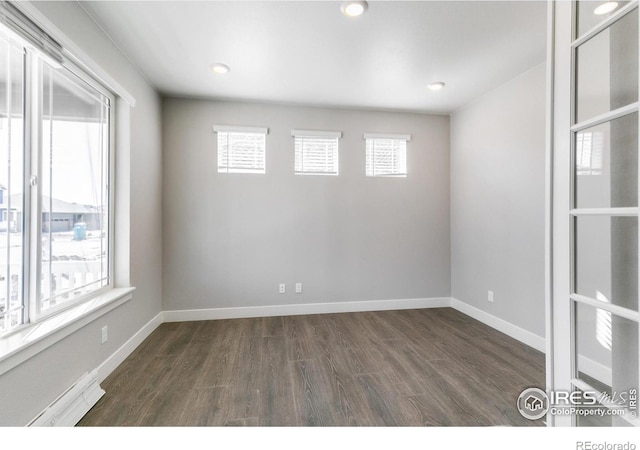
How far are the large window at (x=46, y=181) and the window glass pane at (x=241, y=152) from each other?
121cm

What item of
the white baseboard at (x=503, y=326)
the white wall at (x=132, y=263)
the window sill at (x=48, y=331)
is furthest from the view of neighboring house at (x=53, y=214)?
the white baseboard at (x=503, y=326)

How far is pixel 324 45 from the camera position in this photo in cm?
221

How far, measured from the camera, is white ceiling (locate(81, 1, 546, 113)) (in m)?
1.85

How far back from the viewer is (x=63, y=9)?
5.38ft

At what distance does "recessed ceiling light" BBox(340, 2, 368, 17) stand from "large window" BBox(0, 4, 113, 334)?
1.83 m

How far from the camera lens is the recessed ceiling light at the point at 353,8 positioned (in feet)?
5.82

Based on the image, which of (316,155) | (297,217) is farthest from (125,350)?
(316,155)

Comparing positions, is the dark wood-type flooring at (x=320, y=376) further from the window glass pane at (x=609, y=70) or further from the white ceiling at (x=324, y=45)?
the white ceiling at (x=324, y=45)

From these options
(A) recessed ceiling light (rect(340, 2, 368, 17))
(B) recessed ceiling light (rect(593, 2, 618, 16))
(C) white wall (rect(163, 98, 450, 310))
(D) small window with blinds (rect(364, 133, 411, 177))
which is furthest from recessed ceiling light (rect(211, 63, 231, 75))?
(B) recessed ceiling light (rect(593, 2, 618, 16))

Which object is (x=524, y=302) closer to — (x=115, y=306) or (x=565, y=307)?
(x=565, y=307)

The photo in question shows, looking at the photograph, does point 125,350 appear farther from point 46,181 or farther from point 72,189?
point 46,181

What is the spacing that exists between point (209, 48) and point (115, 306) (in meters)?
2.26

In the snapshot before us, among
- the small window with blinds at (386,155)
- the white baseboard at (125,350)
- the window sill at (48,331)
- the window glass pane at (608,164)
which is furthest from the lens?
the small window with blinds at (386,155)
